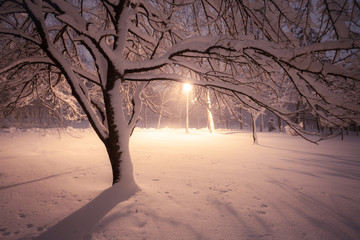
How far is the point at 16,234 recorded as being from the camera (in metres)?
2.10

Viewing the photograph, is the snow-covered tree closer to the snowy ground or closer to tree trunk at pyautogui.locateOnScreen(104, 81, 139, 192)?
tree trunk at pyautogui.locateOnScreen(104, 81, 139, 192)

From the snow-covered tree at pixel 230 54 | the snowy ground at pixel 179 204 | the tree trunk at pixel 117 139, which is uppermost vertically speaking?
the snow-covered tree at pixel 230 54

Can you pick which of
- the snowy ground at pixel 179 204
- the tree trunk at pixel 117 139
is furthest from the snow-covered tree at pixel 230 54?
the snowy ground at pixel 179 204

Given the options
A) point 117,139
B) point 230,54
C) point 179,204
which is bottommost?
point 179,204

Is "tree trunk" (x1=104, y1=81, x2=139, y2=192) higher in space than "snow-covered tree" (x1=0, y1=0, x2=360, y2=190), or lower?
lower

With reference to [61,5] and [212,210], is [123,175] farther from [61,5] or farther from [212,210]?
[61,5]

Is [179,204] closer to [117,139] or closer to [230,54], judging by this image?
[117,139]

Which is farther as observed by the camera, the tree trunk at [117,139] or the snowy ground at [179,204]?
the tree trunk at [117,139]

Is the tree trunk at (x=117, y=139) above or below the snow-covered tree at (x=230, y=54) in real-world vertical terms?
below

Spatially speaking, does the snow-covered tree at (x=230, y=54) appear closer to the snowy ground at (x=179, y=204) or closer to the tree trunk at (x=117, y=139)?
the tree trunk at (x=117, y=139)

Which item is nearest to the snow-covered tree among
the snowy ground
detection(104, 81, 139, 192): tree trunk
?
detection(104, 81, 139, 192): tree trunk

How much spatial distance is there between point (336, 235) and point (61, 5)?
5.33 meters

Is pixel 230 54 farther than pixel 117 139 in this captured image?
No

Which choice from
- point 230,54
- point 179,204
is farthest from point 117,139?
point 230,54
